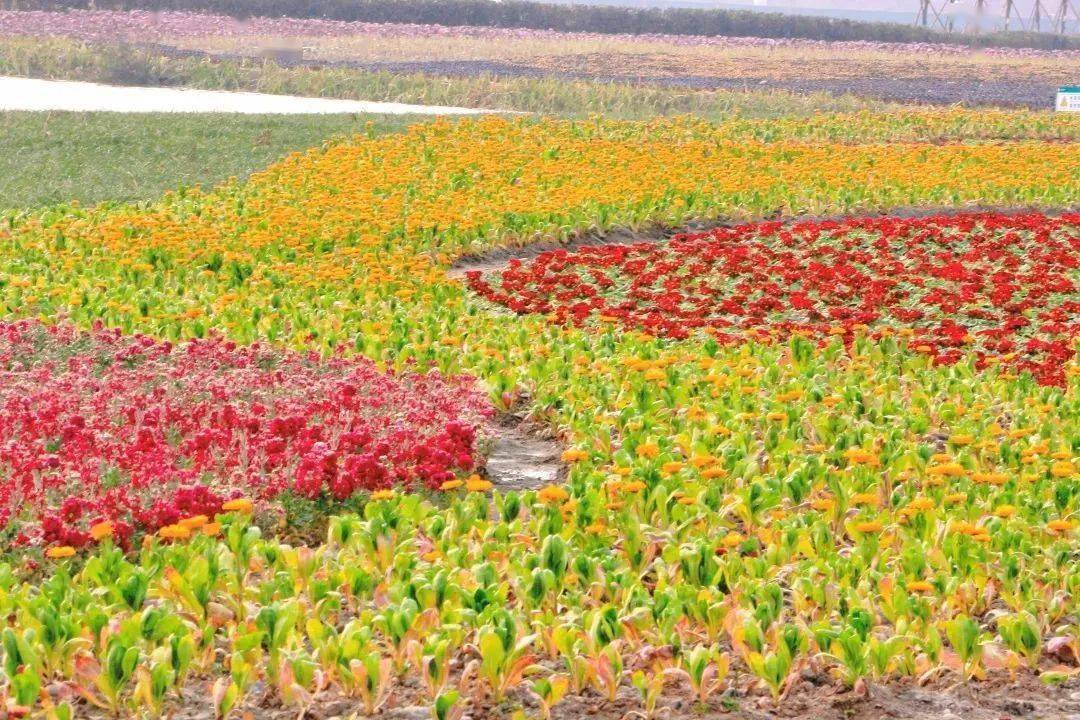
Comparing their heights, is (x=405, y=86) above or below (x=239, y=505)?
above

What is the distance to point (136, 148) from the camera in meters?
22.9

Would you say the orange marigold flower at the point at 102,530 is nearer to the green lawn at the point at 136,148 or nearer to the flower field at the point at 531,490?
the flower field at the point at 531,490

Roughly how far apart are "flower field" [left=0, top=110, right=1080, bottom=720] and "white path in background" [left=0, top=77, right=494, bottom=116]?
13.5m

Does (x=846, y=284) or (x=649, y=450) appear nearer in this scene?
(x=649, y=450)

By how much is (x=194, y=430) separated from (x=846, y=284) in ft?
22.9

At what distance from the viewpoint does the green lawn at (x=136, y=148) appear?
63.4 ft

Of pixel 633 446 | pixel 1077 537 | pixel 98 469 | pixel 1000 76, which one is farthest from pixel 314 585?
pixel 1000 76

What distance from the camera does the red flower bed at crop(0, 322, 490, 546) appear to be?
23.9ft

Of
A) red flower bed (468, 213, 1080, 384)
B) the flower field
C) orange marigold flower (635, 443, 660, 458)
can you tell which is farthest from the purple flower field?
orange marigold flower (635, 443, 660, 458)

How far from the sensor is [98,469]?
299 inches

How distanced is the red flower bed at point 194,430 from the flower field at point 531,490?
2 centimetres

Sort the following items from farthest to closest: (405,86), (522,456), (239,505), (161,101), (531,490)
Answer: (405,86), (161,101), (522,456), (531,490), (239,505)

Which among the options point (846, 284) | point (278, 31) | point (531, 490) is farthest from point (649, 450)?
point (278, 31)

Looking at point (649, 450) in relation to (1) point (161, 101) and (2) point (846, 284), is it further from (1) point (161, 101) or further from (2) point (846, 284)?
(1) point (161, 101)
